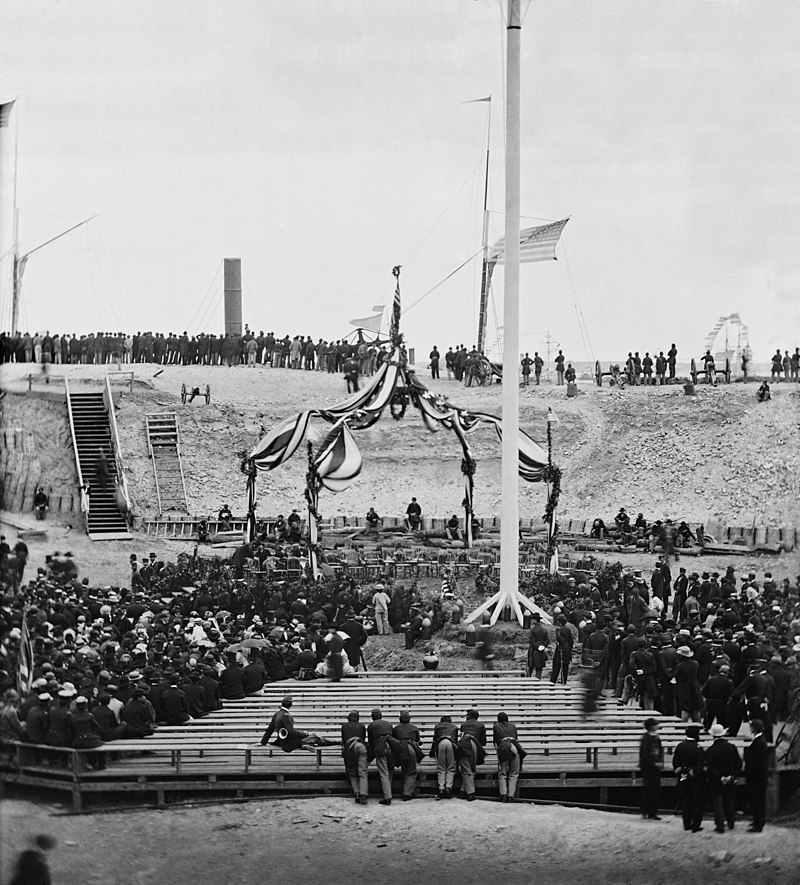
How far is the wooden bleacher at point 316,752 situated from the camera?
14695 millimetres

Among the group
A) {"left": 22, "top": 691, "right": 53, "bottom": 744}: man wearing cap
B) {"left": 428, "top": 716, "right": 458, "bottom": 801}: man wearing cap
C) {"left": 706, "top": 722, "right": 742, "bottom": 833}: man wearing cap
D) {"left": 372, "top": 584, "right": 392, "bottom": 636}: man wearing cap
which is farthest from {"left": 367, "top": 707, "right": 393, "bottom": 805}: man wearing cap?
{"left": 372, "top": 584, "right": 392, "bottom": 636}: man wearing cap

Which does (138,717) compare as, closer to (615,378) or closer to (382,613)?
(382,613)

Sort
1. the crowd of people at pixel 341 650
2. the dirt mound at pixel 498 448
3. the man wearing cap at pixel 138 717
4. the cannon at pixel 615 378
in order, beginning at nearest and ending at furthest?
1. the crowd of people at pixel 341 650
2. the man wearing cap at pixel 138 717
3. the dirt mound at pixel 498 448
4. the cannon at pixel 615 378

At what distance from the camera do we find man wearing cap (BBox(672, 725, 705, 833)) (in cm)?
1441

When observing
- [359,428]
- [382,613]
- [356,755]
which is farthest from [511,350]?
[356,755]

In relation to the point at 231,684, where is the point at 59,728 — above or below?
below

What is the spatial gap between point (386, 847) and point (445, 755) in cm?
112

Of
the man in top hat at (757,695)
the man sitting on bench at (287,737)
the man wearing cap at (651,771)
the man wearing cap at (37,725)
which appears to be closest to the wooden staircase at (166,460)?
the man wearing cap at (37,725)

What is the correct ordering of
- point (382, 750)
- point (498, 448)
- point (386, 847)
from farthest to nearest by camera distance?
point (498, 448), point (382, 750), point (386, 847)

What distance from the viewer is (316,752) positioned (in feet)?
49.7

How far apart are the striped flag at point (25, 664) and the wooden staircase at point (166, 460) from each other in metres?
14.9

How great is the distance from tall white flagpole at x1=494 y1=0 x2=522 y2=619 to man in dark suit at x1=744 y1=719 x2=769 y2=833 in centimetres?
638

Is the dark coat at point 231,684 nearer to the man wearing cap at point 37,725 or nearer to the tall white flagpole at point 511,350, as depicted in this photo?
the man wearing cap at point 37,725

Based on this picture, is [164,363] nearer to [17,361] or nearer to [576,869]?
[17,361]
